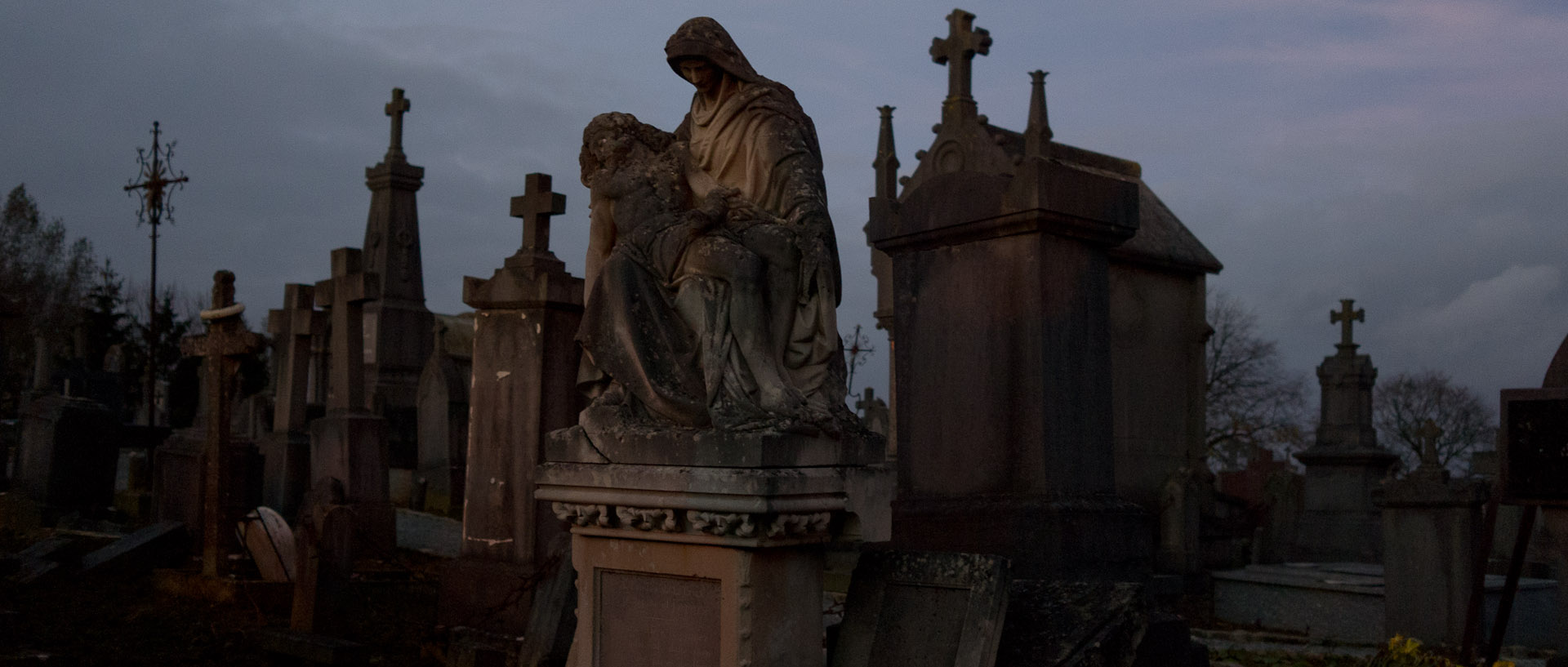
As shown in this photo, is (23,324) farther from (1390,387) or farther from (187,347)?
(1390,387)

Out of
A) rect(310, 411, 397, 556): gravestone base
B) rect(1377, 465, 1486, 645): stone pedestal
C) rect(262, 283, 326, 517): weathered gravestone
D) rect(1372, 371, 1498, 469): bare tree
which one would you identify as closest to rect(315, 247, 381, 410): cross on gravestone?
rect(310, 411, 397, 556): gravestone base

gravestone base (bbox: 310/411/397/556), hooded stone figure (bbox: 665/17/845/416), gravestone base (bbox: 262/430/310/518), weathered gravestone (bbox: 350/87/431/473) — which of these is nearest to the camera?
hooded stone figure (bbox: 665/17/845/416)

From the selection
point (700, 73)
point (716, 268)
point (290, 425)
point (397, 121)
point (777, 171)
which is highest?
point (397, 121)

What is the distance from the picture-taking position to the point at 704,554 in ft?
14.4

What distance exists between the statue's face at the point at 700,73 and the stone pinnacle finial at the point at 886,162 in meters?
12.9

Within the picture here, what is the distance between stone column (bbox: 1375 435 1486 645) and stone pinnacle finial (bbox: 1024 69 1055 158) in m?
5.40

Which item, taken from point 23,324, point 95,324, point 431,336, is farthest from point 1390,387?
point 23,324

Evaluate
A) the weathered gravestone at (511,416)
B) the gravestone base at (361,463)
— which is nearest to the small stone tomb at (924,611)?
the weathered gravestone at (511,416)

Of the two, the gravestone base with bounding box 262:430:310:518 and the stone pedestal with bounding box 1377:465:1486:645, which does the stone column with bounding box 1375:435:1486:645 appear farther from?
the gravestone base with bounding box 262:430:310:518

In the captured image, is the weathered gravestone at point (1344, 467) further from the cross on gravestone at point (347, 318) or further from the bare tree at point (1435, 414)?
the bare tree at point (1435, 414)

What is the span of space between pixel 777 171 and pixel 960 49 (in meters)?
7.11

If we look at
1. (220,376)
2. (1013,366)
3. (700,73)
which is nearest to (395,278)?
(220,376)

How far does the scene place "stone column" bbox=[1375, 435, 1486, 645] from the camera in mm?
8555

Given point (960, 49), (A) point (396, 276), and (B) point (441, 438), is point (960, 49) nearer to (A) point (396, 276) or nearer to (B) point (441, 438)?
(B) point (441, 438)
